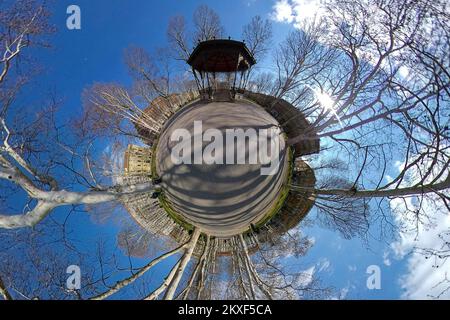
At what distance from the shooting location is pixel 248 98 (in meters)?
12.8

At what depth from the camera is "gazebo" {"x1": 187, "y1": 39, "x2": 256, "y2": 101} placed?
39.9 ft

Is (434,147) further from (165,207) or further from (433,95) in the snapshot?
(165,207)

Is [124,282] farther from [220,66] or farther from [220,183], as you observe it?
[220,66]

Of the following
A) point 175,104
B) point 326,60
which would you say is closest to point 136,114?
point 175,104

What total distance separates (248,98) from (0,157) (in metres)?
8.88

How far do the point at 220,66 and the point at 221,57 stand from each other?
47cm

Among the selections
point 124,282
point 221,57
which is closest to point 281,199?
point 124,282

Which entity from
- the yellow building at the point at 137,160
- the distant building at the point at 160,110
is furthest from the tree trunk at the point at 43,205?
the distant building at the point at 160,110

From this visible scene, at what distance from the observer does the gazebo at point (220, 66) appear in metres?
12.2

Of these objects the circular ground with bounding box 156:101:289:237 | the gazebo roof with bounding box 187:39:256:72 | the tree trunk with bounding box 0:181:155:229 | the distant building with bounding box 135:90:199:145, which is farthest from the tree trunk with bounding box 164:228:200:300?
the gazebo roof with bounding box 187:39:256:72

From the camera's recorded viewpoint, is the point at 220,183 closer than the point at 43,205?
No

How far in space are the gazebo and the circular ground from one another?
191 centimetres

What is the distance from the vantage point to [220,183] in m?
8.69
